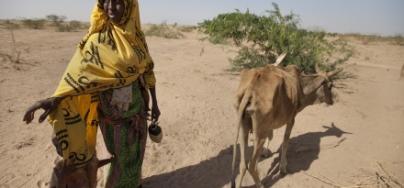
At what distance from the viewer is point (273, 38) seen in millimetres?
10828

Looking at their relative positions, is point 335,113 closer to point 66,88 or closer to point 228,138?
point 228,138

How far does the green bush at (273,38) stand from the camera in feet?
34.9

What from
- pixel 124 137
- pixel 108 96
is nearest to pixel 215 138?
pixel 124 137

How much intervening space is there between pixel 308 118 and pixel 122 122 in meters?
4.87

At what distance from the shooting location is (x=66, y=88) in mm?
3291

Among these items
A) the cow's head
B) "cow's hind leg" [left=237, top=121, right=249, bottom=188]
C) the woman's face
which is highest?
the woman's face

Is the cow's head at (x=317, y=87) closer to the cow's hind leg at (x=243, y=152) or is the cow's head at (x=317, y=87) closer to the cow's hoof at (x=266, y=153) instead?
the cow's hoof at (x=266, y=153)

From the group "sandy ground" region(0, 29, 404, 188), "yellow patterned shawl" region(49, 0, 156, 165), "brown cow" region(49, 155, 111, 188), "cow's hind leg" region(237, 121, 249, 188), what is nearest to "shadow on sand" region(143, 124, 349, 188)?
"sandy ground" region(0, 29, 404, 188)

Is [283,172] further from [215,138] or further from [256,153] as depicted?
[215,138]

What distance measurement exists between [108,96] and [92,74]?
338 mm

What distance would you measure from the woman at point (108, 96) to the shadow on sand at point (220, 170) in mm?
998

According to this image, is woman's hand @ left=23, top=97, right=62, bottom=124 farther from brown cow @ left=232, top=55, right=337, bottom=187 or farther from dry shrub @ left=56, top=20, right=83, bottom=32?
dry shrub @ left=56, top=20, right=83, bottom=32

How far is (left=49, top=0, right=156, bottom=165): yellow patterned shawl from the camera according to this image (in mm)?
3330

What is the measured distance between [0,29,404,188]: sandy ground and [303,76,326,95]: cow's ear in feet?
2.76
